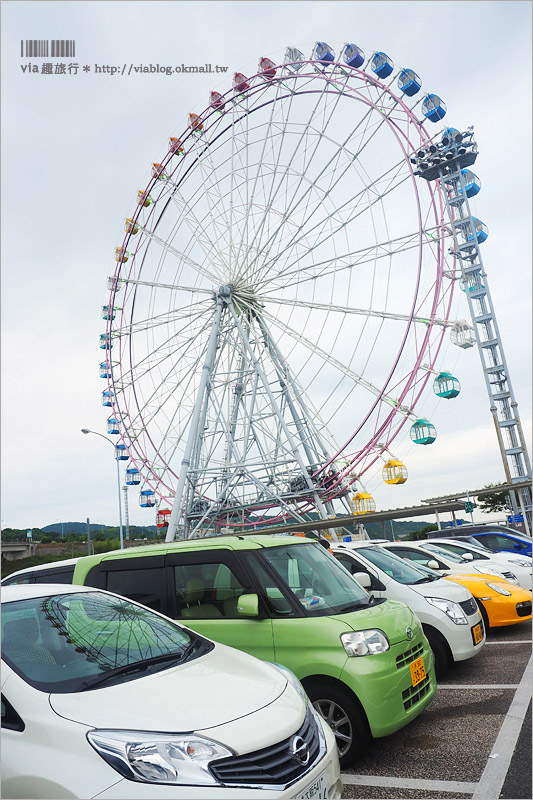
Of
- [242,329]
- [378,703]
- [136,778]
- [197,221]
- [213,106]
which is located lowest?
[378,703]

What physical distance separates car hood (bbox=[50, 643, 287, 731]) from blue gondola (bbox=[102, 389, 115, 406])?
1913cm

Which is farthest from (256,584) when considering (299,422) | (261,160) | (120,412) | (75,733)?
(120,412)

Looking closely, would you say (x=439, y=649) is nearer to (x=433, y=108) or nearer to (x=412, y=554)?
(x=412, y=554)

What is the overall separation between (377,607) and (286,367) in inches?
534

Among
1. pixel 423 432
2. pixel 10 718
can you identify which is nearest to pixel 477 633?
pixel 10 718

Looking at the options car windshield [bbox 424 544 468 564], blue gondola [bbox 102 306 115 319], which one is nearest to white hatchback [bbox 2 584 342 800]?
car windshield [bbox 424 544 468 564]

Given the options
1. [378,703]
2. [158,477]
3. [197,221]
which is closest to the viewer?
[378,703]

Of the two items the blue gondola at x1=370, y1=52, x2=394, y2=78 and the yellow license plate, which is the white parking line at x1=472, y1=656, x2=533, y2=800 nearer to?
the yellow license plate

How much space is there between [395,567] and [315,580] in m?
2.41

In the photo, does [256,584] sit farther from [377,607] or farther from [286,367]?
[286,367]

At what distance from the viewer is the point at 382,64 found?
1599cm

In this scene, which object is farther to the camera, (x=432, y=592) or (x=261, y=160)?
(x=261, y=160)

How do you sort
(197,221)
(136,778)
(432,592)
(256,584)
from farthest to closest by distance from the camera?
(197,221), (432,592), (256,584), (136,778)

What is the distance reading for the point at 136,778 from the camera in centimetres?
238
